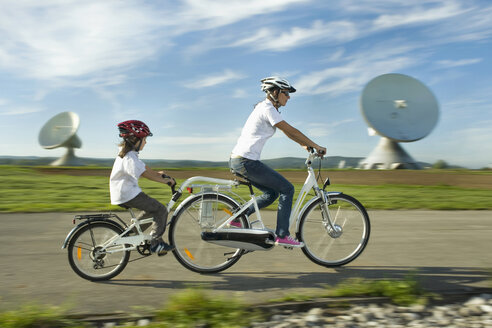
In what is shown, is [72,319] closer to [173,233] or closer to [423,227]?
[173,233]

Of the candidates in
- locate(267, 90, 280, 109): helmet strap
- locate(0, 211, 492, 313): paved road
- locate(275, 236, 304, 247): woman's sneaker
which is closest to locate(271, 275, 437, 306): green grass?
locate(0, 211, 492, 313): paved road

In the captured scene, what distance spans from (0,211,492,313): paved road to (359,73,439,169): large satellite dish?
28.9m

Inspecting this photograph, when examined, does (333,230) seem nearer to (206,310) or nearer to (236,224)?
(236,224)

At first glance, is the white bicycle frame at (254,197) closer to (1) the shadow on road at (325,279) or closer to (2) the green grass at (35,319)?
(1) the shadow on road at (325,279)

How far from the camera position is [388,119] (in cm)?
3550

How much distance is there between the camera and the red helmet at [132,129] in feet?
14.5

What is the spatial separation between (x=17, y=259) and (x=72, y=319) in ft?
7.51

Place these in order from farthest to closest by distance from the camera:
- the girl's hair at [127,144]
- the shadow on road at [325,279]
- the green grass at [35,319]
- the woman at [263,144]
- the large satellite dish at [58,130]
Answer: the large satellite dish at [58,130]
the woman at [263,144]
the girl's hair at [127,144]
the shadow on road at [325,279]
the green grass at [35,319]

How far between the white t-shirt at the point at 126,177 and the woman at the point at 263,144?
1010mm

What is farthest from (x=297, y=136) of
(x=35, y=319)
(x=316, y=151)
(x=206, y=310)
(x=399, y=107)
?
(x=399, y=107)

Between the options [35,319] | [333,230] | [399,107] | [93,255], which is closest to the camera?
[35,319]

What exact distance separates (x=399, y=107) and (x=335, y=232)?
32.0 meters

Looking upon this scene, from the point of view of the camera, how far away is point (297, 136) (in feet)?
15.6

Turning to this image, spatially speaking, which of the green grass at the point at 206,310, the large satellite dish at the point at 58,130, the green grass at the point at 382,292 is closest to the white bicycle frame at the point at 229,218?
the green grass at the point at 206,310
